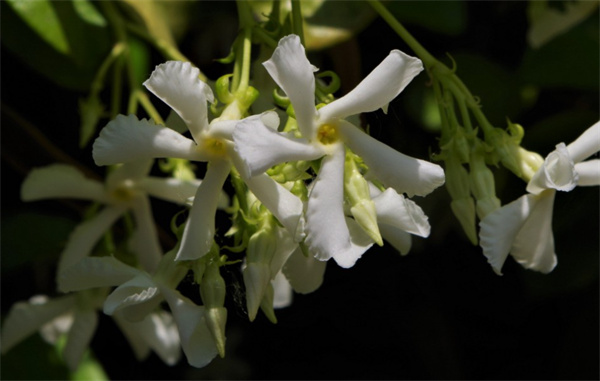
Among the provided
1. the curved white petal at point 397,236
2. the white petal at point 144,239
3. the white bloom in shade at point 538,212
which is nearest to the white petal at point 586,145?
the white bloom in shade at point 538,212

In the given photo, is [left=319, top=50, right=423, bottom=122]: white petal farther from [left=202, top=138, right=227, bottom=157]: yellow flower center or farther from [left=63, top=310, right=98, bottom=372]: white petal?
[left=63, top=310, right=98, bottom=372]: white petal

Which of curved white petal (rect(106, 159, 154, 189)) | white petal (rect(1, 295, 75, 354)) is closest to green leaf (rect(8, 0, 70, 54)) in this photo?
curved white petal (rect(106, 159, 154, 189))

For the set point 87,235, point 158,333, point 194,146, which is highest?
point 194,146

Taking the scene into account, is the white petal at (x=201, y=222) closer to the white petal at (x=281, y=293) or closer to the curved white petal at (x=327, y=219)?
the curved white petal at (x=327, y=219)

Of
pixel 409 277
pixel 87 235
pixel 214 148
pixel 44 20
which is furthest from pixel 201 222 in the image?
pixel 409 277

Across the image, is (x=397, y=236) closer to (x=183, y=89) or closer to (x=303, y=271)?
(x=303, y=271)

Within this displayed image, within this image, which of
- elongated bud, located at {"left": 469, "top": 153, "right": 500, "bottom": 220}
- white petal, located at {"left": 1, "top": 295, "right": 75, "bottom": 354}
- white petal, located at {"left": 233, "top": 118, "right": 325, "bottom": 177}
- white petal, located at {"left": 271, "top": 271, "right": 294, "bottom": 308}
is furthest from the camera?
white petal, located at {"left": 1, "top": 295, "right": 75, "bottom": 354}
